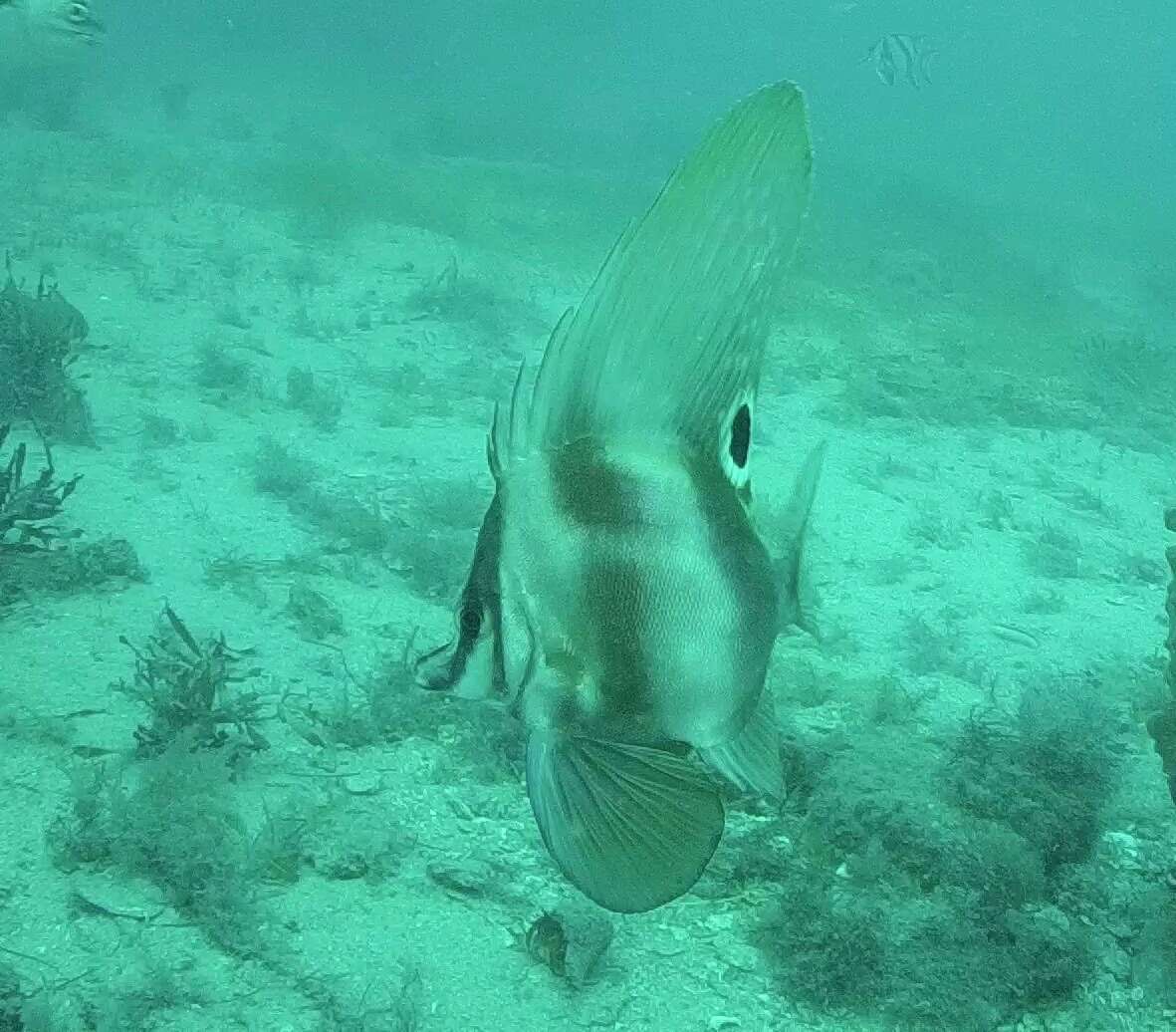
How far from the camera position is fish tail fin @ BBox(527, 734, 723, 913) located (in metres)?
1.23

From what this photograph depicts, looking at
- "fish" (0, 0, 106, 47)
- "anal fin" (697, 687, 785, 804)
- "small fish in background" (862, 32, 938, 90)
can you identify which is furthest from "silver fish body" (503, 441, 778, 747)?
"small fish in background" (862, 32, 938, 90)

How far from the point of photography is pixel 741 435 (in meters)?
1.32

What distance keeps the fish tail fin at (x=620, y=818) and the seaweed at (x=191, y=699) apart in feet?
10.2

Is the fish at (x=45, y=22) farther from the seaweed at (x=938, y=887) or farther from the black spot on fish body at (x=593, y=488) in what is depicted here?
the black spot on fish body at (x=593, y=488)

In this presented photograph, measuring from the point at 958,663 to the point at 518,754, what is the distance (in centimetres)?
307

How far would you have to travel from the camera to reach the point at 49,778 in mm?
3723

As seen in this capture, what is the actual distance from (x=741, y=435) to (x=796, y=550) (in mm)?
231

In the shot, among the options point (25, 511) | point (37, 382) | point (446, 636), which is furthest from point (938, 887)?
point (37, 382)

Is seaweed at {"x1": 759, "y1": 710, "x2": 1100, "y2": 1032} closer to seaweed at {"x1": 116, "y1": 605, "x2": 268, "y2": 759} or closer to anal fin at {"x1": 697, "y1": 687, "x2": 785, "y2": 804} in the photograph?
anal fin at {"x1": 697, "y1": 687, "x2": 785, "y2": 804}

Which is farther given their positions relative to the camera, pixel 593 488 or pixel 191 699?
pixel 191 699

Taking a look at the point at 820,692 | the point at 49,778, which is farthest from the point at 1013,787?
the point at 49,778

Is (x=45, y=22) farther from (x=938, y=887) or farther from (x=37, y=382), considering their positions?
(x=938, y=887)

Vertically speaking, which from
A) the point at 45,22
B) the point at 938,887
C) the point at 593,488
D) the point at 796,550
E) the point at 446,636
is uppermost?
the point at 45,22

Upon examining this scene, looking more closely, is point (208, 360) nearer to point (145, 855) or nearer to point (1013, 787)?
point (145, 855)
